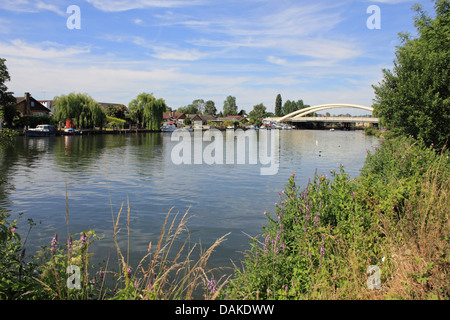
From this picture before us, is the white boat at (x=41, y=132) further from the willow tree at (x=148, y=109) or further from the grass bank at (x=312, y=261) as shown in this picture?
the grass bank at (x=312, y=261)

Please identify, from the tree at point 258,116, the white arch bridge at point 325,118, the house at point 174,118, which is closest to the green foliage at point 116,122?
the house at point 174,118

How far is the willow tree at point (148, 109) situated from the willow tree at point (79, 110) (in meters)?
17.2

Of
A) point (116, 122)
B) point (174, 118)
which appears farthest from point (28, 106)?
point (174, 118)

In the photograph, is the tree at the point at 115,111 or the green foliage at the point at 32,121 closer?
the green foliage at the point at 32,121

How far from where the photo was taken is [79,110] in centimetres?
6738

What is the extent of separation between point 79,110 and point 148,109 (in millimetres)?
21910

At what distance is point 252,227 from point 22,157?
85.1 feet

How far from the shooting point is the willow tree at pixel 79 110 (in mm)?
65375

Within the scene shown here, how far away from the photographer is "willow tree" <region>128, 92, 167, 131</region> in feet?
285

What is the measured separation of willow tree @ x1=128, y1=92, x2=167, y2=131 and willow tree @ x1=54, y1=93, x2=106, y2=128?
56.3 feet
